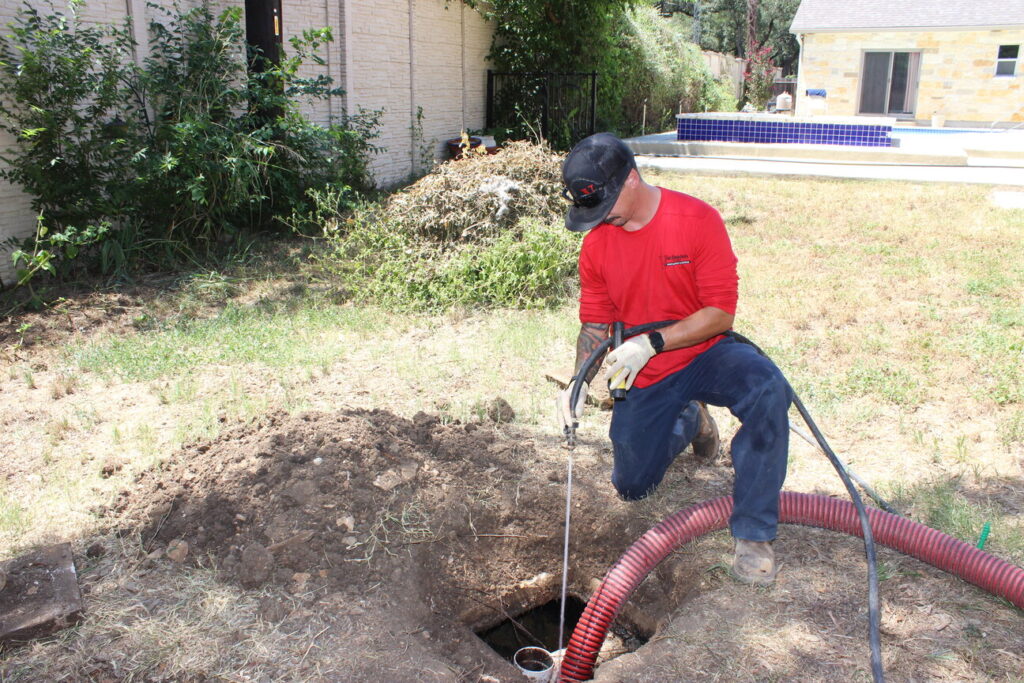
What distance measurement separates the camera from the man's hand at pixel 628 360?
9.04 feet

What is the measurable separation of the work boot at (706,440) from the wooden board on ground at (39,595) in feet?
8.34

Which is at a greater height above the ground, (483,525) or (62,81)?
(62,81)

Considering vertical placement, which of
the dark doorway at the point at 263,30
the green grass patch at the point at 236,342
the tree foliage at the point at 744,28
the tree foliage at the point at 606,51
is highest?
the tree foliage at the point at 744,28

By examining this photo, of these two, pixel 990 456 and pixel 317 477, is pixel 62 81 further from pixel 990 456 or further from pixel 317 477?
pixel 990 456

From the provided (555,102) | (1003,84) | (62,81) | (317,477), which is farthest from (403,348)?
(1003,84)

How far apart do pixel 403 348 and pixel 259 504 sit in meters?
2.23

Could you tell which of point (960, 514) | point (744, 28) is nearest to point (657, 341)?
point (960, 514)

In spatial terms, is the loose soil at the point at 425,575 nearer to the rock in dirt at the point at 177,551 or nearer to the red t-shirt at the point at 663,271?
the rock in dirt at the point at 177,551

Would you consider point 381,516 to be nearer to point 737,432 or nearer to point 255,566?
point 255,566

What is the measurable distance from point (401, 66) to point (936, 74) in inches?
558

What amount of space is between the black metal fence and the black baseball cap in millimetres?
10479

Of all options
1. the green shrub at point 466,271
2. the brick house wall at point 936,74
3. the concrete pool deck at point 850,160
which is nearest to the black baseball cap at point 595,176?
the green shrub at point 466,271

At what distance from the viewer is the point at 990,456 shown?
12.3 ft

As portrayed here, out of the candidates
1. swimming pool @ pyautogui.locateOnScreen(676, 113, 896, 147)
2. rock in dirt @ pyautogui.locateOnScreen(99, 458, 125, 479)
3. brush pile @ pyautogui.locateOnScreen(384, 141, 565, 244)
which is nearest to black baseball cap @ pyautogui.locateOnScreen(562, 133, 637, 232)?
rock in dirt @ pyautogui.locateOnScreen(99, 458, 125, 479)
